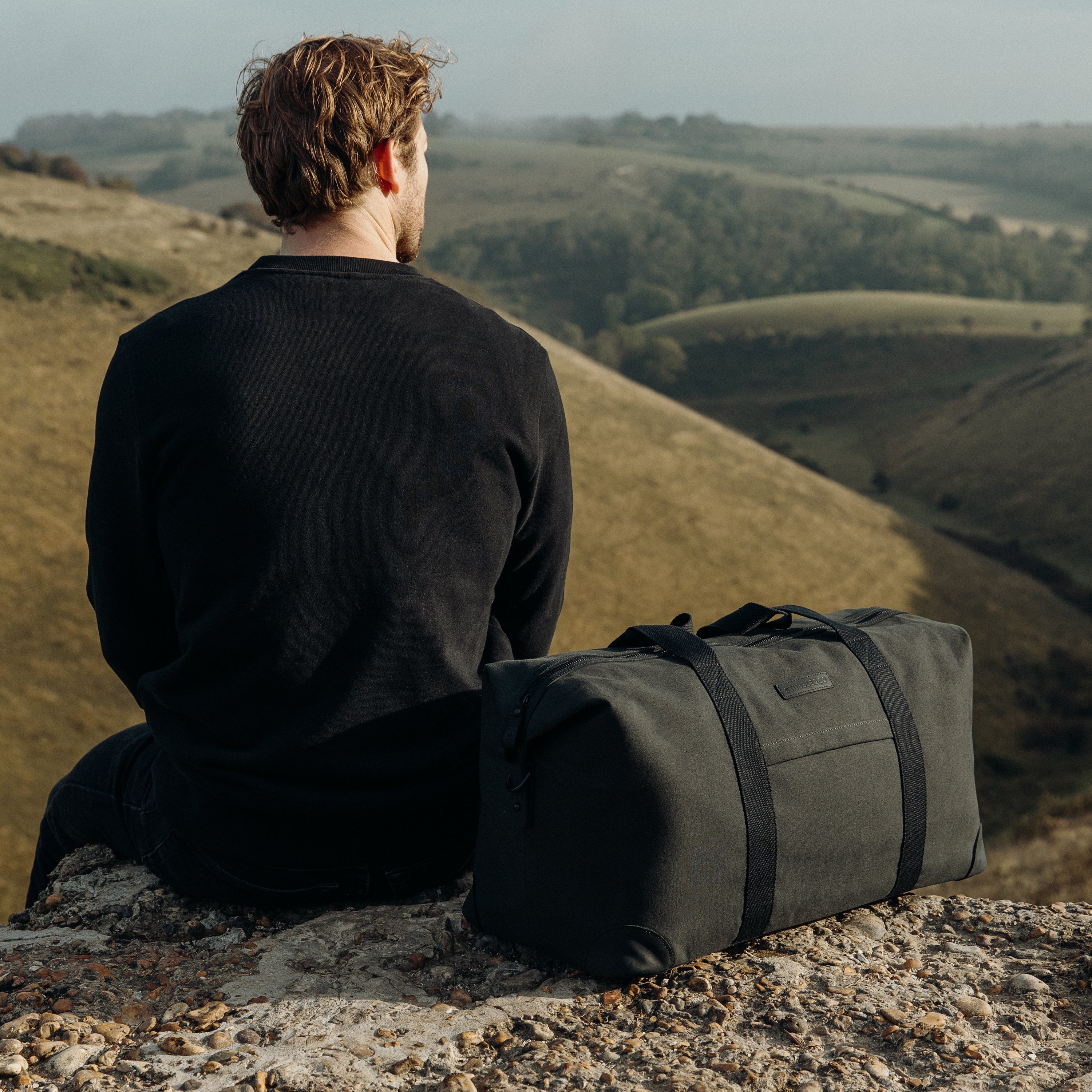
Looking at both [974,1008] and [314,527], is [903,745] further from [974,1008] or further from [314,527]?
[314,527]

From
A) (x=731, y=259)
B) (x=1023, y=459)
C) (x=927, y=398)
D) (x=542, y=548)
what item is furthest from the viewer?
(x=731, y=259)

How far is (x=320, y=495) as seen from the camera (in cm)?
234

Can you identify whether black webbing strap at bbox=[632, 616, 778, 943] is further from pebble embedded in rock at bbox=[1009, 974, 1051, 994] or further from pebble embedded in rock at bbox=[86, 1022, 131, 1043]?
pebble embedded in rock at bbox=[86, 1022, 131, 1043]

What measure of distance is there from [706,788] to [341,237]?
59.8 inches

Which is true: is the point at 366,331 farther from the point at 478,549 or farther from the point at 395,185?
the point at 478,549

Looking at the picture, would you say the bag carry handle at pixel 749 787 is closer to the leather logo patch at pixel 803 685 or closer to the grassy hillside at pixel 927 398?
the leather logo patch at pixel 803 685

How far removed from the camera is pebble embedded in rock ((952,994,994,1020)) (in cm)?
238

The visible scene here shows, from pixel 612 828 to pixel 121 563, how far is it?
51.9 inches

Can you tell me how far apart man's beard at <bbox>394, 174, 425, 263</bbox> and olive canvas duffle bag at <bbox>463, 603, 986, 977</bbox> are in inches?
43.7

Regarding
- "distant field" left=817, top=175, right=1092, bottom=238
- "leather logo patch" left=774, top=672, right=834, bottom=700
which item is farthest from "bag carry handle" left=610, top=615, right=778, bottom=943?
"distant field" left=817, top=175, right=1092, bottom=238

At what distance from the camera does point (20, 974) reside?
2551 millimetres

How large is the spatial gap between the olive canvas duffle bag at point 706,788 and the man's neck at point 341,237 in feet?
3.40

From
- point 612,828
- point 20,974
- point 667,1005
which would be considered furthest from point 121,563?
point 667,1005

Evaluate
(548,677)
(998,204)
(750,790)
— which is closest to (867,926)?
(750,790)
